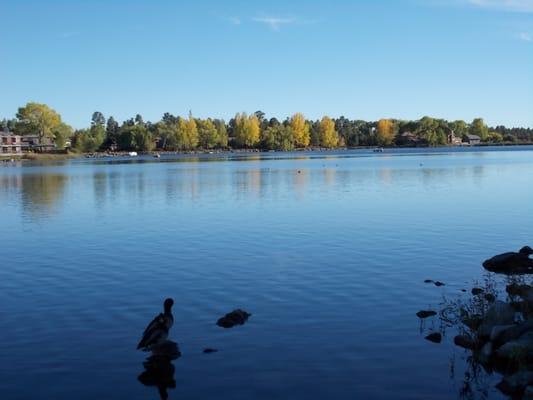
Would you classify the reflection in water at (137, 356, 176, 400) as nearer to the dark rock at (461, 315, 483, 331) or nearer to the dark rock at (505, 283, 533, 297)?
the dark rock at (461, 315, 483, 331)

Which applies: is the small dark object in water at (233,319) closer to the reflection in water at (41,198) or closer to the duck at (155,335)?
the duck at (155,335)

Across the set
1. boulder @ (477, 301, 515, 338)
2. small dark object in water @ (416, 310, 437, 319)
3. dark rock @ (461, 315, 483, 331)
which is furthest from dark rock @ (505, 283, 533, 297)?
small dark object in water @ (416, 310, 437, 319)

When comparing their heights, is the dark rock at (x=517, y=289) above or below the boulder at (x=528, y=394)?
above

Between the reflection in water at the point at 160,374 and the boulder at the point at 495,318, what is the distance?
638 centimetres

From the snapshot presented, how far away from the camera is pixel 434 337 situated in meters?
12.8

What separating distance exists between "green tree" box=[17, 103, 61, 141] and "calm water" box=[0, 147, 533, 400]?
536 feet

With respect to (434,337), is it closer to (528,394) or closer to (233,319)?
(528,394)

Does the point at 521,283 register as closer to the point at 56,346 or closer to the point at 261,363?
the point at 261,363

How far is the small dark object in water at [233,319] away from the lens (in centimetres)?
1373

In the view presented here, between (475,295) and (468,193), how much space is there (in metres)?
30.0

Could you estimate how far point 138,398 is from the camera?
10.3 m

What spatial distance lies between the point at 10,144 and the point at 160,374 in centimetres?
A: 19049

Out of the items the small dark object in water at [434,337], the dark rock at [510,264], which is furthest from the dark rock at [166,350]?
the dark rock at [510,264]

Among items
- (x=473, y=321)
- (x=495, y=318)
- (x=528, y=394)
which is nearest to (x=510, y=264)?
(x=473, y=321)
